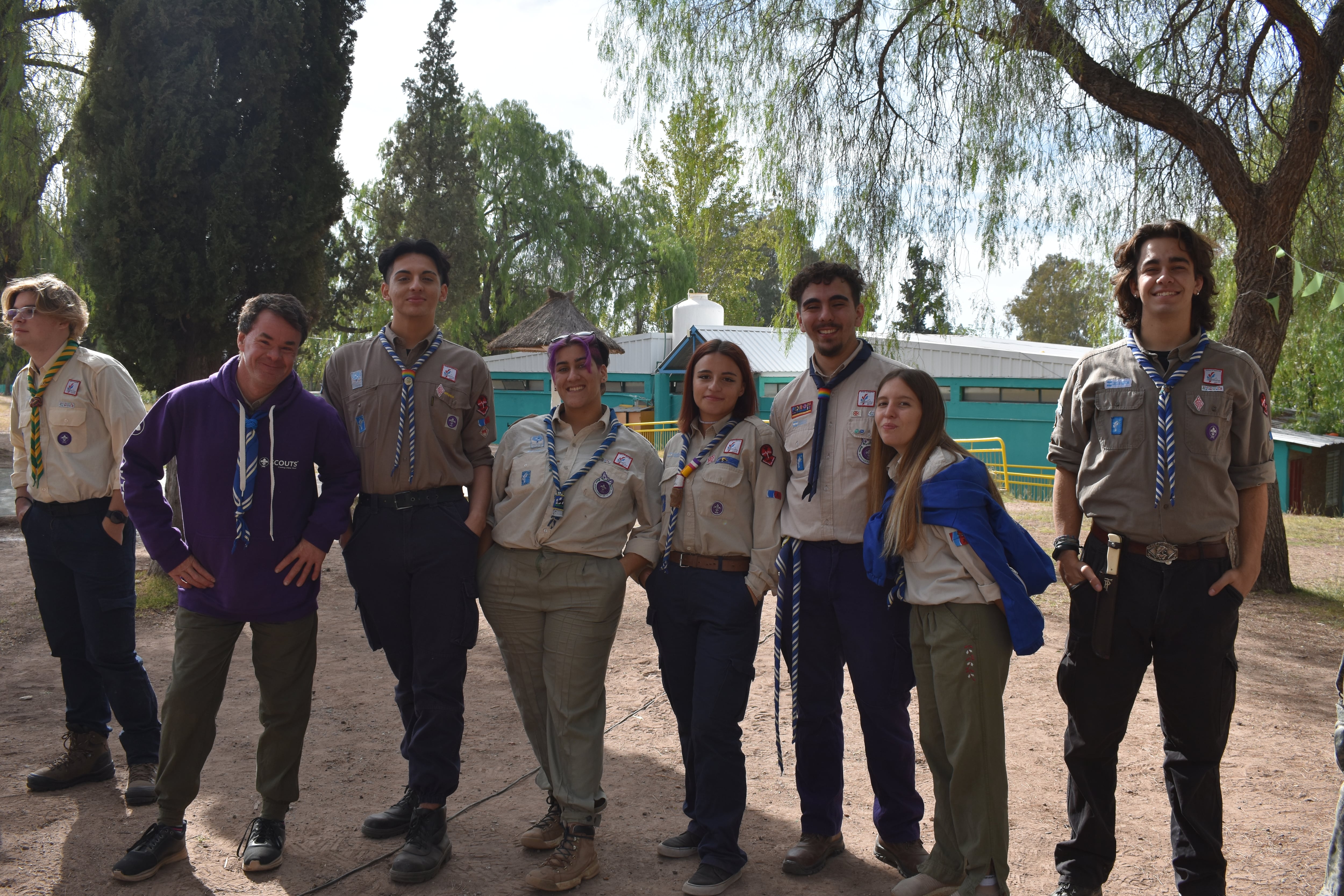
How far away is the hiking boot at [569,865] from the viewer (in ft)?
10.0

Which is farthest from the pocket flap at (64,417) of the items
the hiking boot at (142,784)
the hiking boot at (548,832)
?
the hiking boot at (548,832)

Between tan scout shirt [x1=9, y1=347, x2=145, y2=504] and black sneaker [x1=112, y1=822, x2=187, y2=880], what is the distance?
1387mm

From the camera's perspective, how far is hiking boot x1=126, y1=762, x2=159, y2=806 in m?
3.65

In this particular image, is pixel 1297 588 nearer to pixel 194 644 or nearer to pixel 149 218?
pixel 194 644

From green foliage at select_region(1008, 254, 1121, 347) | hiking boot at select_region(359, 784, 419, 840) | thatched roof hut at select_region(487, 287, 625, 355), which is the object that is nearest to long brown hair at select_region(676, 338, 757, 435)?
hiking boot at select_region(359, 784, 419, 840)

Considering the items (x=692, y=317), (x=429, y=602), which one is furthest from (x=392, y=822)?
(x=692, y=317)

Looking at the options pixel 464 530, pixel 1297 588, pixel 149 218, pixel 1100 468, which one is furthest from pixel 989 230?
pixel 149 218

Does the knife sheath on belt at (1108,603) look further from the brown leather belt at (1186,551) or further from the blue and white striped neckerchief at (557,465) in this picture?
the blue and white striped neckerchief at (557,465)

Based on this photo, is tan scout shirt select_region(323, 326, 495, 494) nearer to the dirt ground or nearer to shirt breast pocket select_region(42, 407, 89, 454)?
shirt breast pocket select_region(42, 407, 89, 454)

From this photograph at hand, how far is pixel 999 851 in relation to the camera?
2.78m

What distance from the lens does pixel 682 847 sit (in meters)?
3.37

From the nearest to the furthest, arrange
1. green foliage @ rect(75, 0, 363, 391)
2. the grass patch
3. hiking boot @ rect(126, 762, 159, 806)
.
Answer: hiking boot @ rect(126, 762, 159, 806) → the grass patch → green foliage @ rect(75, 0, 363, 391)

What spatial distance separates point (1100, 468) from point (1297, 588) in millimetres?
6775

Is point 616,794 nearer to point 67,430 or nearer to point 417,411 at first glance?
point 417,411
